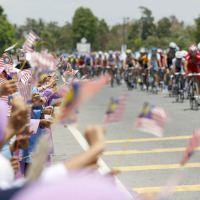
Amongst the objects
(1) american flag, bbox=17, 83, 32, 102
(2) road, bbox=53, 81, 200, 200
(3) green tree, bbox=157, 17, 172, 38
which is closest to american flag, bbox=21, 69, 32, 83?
(2) road, bbox=53, 81, 200, 200

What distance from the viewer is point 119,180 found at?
23.5 feet

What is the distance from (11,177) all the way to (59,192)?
645mm

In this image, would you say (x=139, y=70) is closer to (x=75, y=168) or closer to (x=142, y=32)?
(x=75, y=168)

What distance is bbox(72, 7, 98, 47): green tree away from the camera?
15688 centimetres

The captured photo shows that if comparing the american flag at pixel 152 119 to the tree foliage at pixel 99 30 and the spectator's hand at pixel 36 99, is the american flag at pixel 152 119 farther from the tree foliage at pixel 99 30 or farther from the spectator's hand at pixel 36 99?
the tree foliage at pixel 99 30

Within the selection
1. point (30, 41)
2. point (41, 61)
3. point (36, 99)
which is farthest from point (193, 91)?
point (41, 61)

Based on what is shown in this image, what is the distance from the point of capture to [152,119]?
87.2 inches

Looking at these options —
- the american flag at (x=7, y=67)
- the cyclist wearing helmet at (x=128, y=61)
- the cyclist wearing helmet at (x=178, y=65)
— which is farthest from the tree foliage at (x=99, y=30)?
the american flag at (x=7, y=67)

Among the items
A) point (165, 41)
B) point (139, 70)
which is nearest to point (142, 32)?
point (165, 41)

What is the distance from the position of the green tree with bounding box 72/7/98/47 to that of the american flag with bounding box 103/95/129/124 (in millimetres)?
154805

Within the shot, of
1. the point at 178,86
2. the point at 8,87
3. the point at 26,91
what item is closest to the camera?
the point at 8,87

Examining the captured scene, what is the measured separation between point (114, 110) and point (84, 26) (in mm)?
157933

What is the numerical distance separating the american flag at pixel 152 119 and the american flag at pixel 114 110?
4.3 inches

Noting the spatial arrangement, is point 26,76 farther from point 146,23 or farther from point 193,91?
point 146,23
